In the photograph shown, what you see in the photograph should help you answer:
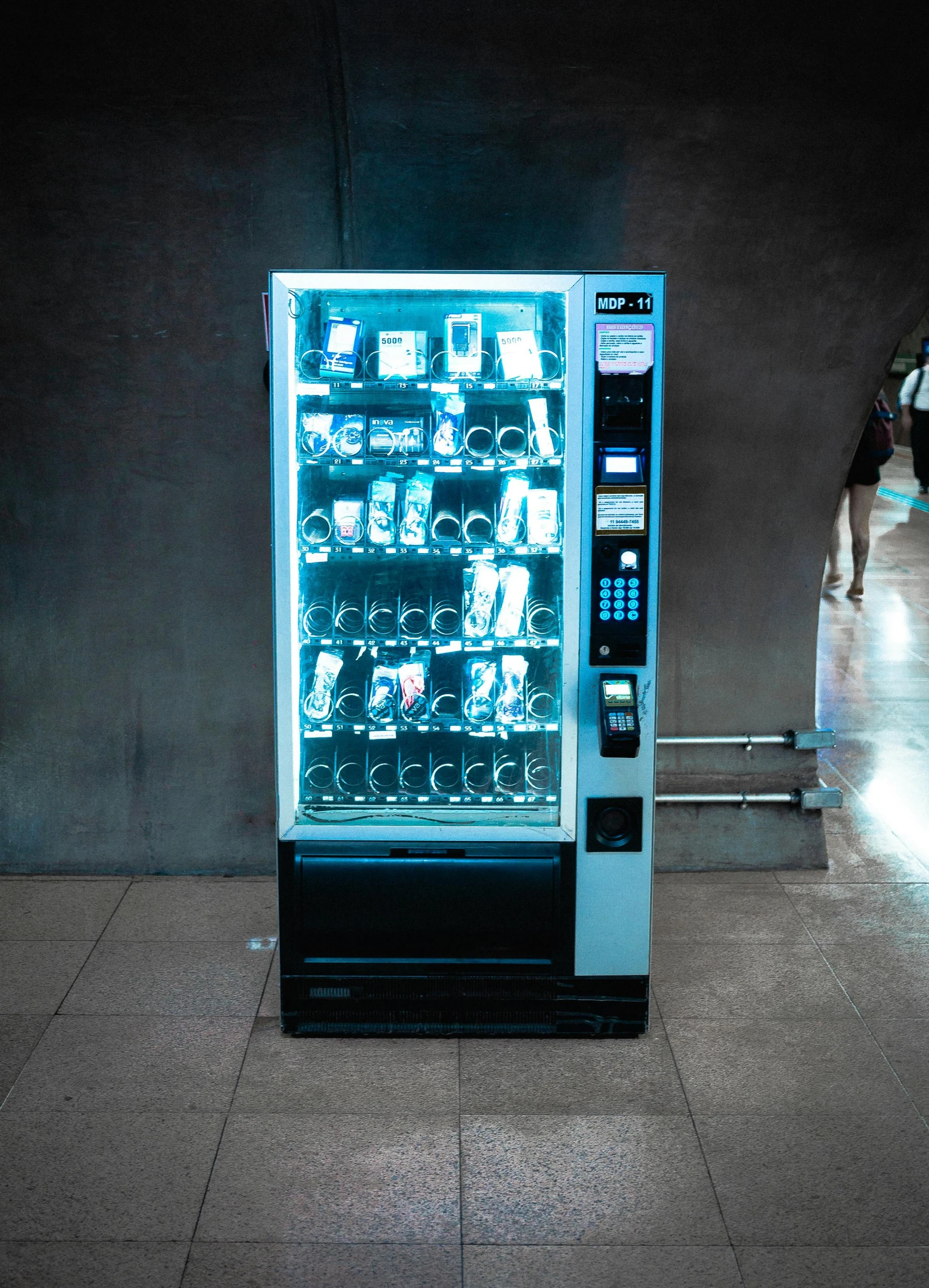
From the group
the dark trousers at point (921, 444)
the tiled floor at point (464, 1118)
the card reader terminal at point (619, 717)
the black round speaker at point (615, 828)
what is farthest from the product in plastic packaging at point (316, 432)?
the dark trousers at point (921, 444)

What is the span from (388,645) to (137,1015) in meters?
1.29

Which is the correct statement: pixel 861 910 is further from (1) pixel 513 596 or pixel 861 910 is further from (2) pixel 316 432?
(2) pixel 316 432

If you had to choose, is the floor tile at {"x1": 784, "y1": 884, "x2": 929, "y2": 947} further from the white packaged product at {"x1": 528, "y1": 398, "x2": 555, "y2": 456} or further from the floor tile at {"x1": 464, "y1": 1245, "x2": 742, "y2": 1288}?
the white packaged product at {"x1": 528, "y1": 398, "x2": 555, "y2": 456}

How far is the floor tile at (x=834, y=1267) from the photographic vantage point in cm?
233

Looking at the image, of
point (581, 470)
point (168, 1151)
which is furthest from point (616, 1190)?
point (581, 470)

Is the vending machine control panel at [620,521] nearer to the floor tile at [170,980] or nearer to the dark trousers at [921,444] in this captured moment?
the floor tile at [170,980]

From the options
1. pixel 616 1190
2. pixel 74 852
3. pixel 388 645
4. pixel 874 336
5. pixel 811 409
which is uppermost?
pixel 874 336

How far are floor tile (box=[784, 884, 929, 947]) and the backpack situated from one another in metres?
4.24

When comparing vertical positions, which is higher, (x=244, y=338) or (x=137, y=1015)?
(x=244, y=338)

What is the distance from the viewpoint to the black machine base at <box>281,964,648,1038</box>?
10.5 ft

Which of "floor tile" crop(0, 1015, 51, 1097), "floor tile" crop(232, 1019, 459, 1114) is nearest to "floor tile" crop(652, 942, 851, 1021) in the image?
"floor tile" crop(232, 1019, 459, 1114)

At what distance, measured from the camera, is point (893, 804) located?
4.80 meters

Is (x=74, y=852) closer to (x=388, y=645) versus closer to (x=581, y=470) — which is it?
(x=388, y=645)

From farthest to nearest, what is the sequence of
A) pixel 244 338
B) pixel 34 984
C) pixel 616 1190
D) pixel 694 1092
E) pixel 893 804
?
pixel 893 804
pixel 244 338
pixel 34 984
pixel 694 1092
pixel 616 1190
